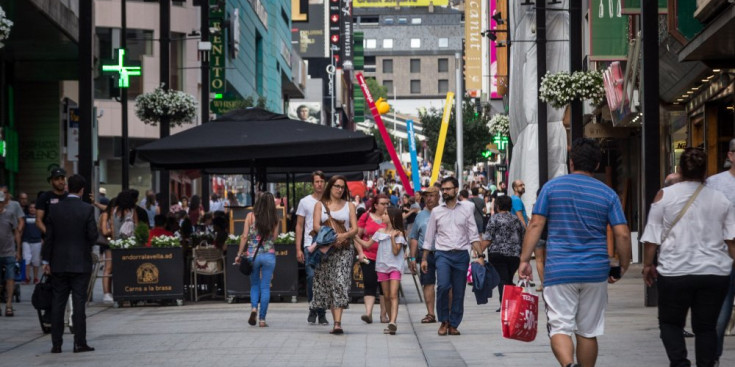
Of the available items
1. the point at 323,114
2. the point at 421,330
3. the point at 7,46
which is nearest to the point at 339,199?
the point at 421,330

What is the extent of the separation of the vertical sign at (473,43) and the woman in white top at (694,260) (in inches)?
2298

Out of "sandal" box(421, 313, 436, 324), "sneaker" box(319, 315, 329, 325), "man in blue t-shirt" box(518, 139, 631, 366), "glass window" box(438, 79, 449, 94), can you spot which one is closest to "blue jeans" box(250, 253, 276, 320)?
"sneaker" box(319, 315, 329, 325)

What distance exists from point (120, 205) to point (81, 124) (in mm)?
1471

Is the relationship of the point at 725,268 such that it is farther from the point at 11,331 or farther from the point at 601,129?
the point at 601,129

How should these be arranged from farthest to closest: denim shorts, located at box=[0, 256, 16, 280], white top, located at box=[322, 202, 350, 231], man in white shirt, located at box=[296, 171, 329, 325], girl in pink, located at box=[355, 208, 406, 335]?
1. denim shorts, located at box=[0, 256, 16, 280]
2. man in white shirt, located at box=[296, 171, 329, 325]
3. girl in pink, located at box=[355, 208, 406, 335]
4. white top, located at box=[322, 202, 350, 231]

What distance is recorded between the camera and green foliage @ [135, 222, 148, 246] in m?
19.5

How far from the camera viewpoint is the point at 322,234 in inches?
585

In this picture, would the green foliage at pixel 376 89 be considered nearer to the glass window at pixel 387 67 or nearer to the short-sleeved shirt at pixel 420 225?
the glass window at pixel 387 67

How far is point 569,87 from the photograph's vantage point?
23.9m

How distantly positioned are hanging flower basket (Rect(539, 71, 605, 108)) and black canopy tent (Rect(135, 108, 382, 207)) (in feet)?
14.1

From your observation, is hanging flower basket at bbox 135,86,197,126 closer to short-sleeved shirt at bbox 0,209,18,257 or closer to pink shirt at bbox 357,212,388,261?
short-sleeved shirt at bbox 0,209,18,257

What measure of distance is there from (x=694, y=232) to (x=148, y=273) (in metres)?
11.2

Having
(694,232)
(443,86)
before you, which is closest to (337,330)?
(694,232)

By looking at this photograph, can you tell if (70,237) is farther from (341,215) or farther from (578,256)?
(578,256)
